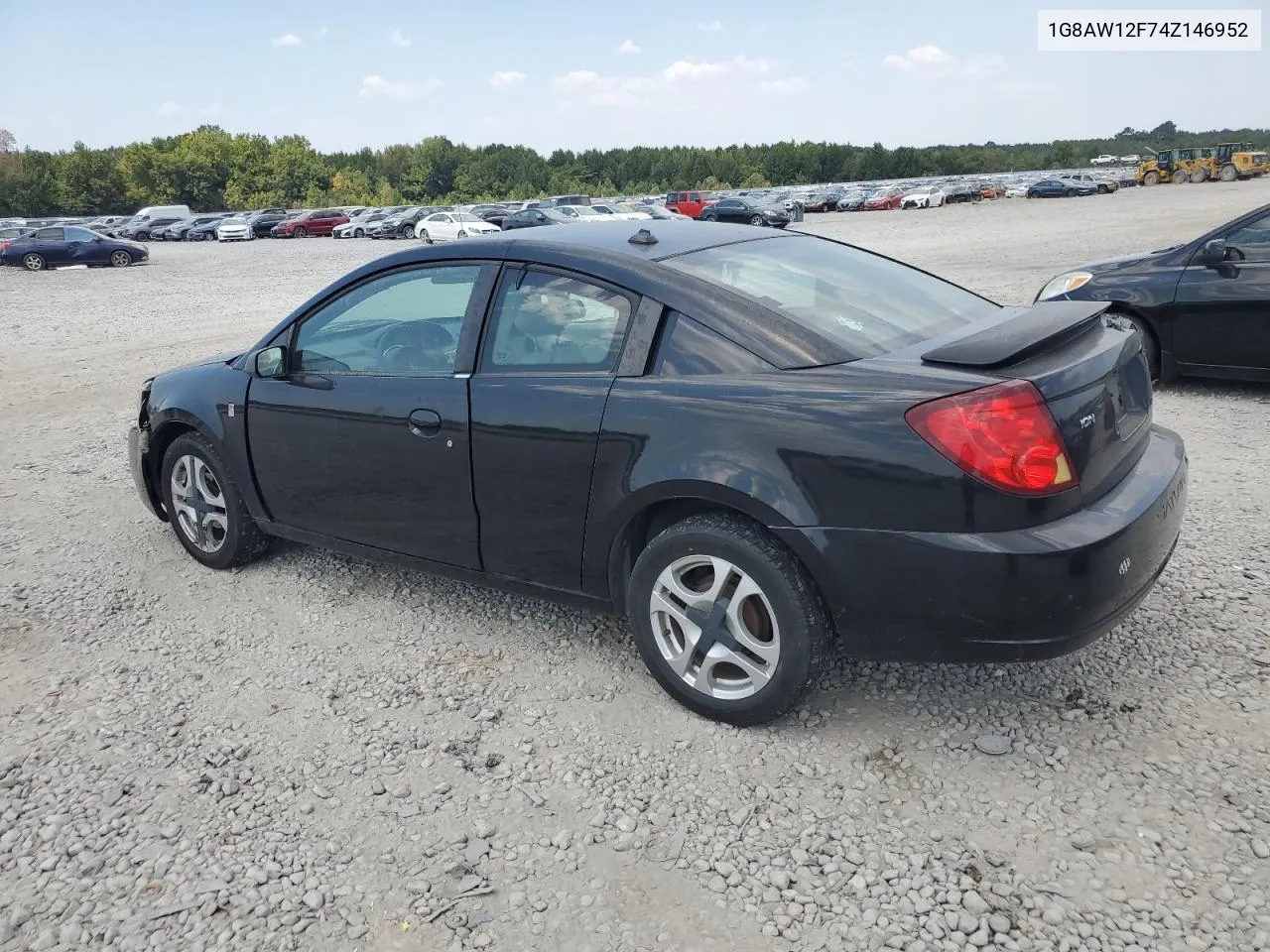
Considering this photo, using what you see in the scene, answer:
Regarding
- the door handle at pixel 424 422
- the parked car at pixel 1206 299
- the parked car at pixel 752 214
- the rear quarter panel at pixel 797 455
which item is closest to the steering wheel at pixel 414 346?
the door handle at pixel 424 422

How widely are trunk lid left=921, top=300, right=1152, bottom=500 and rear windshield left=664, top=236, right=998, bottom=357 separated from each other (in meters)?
0.19

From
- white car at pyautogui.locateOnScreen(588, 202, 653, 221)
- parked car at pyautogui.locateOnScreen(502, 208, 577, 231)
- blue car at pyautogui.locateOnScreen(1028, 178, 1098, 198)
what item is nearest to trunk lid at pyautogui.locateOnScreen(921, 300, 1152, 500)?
parked car at pyautogui.locateOnScreen(502, 208, 577, 231)

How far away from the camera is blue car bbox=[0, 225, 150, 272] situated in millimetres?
29781

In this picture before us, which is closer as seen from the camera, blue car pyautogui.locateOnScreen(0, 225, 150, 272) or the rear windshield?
the rear windshield

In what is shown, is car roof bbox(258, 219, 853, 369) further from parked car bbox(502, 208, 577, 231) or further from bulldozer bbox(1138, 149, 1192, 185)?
bulldozer bbox(1138, 149, 1192, 185)

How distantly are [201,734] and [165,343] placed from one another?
10762mm

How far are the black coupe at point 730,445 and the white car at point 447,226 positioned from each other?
3496cm


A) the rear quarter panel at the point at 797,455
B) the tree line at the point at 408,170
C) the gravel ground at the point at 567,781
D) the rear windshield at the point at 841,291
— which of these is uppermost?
the tree line at the point at 408,170

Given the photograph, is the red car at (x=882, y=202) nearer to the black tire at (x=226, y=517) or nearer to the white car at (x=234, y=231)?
the white car at (x=234, y=231)

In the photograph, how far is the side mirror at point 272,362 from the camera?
411 centimetres

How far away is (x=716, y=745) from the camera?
9.96 ft

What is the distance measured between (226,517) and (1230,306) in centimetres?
654

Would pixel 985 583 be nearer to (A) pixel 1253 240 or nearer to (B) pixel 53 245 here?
(A) pixel 1253 240

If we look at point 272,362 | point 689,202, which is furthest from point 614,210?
point 272,362
